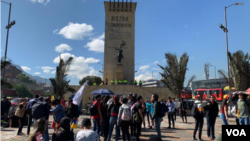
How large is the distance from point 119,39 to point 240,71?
76.3 feet

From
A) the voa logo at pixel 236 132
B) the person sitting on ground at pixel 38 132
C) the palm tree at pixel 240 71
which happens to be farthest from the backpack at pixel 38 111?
the palm tree at pixel 240 71

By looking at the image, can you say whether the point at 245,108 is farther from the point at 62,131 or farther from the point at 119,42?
the point at 119,42

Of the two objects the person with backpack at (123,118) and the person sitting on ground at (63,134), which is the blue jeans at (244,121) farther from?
the person sitting on ground at (63,134)

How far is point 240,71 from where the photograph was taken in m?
13.5

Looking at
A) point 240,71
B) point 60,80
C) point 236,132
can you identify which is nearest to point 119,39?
point 60,80

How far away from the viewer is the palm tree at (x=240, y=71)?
13.3 metres

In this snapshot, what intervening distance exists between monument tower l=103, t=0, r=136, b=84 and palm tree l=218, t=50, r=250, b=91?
2054cm

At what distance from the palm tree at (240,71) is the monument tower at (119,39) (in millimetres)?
20541

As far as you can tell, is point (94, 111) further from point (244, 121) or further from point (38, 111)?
point (244, 121)

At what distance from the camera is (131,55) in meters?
33.6

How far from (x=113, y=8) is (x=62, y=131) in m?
34.0

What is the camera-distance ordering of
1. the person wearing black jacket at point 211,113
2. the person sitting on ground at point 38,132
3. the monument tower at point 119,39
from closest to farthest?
the person sitting on ground at point 38,132 < the person wearing black jacket at point 211,113 < the monument tower at point 119,39

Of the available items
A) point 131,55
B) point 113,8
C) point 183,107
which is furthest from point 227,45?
point 113,8

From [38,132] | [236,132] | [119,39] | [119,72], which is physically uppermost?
[119,39]
